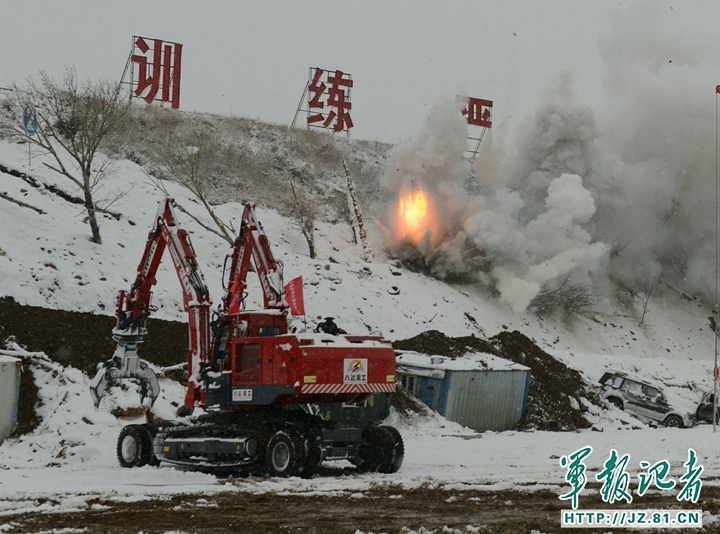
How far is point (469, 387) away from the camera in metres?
27.5

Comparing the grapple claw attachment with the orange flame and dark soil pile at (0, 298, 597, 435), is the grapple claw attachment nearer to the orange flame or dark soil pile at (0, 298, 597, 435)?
dark soil pile at (0, 298, 597, 435)

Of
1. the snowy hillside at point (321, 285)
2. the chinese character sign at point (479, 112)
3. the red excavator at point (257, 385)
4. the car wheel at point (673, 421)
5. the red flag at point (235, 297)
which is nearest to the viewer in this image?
the red excavator at point (257, 385)

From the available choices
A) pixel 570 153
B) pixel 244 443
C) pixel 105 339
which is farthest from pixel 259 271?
pixel 570 153

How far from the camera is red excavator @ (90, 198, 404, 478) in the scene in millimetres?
16516

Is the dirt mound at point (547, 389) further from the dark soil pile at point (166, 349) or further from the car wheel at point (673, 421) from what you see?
the car wheel at point (673, 421)

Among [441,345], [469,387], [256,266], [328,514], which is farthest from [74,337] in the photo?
[328,514]

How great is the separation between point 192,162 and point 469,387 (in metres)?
20.6

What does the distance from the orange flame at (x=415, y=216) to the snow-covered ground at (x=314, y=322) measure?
5.83ft

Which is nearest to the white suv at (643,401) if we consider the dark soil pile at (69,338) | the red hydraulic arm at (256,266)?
the dark soil pile at (69,338)

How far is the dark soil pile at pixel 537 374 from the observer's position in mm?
29047

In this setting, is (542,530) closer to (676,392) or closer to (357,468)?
(357,468)

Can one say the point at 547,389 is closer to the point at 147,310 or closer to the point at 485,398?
the point at 485,398

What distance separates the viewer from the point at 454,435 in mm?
25703

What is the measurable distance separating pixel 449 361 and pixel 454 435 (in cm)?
312
